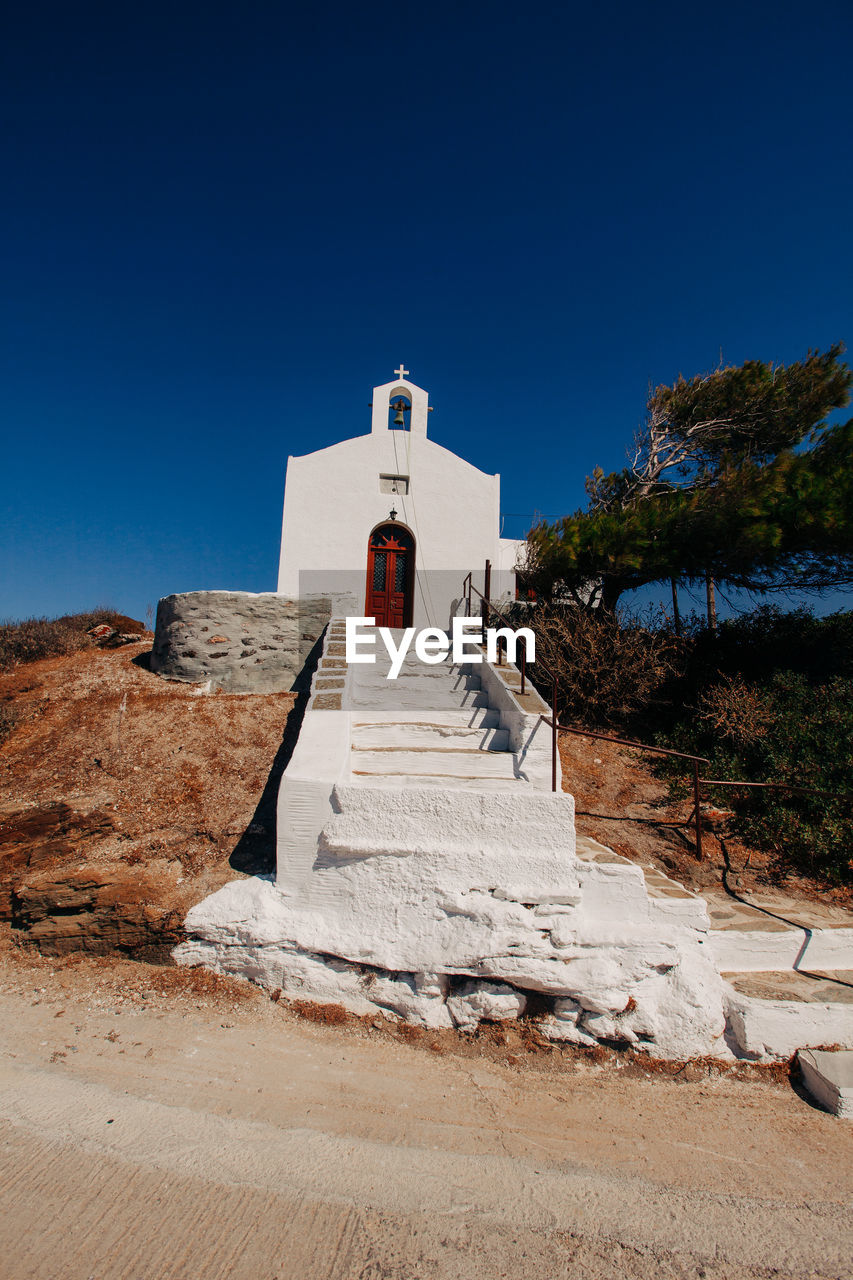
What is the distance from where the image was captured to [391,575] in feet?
36.6

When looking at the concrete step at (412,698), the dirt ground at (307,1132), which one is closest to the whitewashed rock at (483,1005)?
the dirt ground at (307,1132)

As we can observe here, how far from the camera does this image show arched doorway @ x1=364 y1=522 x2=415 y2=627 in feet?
36.6

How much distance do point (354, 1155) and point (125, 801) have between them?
3.56m

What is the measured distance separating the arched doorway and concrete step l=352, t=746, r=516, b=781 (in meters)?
5.84

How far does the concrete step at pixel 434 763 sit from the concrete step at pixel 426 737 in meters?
0.13

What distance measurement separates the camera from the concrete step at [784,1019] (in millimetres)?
4012

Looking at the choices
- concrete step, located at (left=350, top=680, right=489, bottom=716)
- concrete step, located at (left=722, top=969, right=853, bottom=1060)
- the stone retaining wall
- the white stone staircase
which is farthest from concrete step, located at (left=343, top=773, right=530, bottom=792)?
the stone retaining wall

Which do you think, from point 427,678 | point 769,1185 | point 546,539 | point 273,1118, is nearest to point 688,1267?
point 769,1185

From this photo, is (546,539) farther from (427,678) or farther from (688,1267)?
(688,1267)

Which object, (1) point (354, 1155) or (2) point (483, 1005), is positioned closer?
(1) point (354, 1155)

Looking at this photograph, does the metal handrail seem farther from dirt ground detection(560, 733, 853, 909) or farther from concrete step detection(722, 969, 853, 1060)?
concrete step detection(722, 969, 853, 1060)

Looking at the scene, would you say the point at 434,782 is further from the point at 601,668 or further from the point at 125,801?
the point at 601,668

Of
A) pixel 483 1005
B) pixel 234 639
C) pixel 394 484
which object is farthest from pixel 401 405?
pixel 483 1005

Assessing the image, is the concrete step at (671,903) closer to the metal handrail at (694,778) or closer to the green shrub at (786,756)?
the metal handrail at (694,778)
